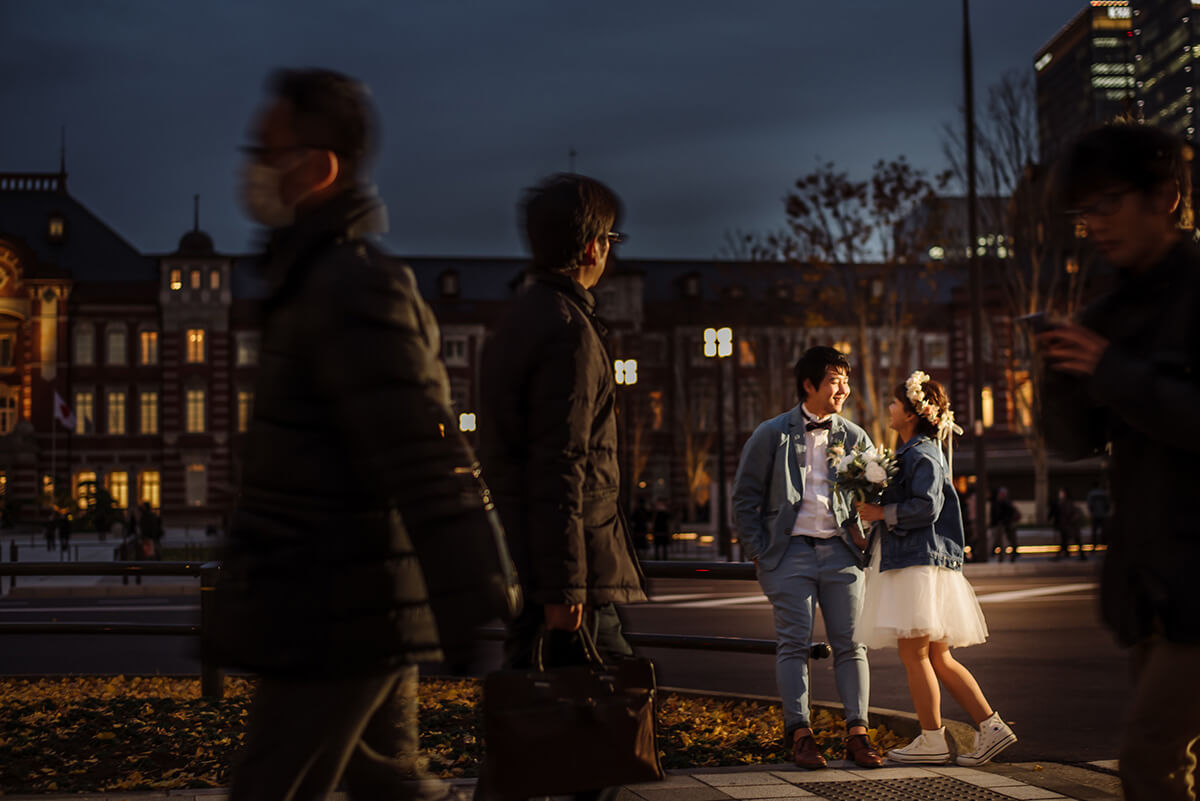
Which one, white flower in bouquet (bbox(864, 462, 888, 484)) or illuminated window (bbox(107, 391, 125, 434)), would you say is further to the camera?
illuminated window (bbox(107, 391, 125, 434))

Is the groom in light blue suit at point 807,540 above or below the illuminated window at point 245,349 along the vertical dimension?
below

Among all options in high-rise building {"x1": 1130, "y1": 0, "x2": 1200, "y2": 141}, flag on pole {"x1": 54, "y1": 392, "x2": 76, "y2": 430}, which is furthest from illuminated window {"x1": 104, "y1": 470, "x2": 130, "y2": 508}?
high-rise building {"x1": 1130, "y1": 0, "x2": 1200, "y2": 141}

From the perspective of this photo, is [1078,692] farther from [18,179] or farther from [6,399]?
[18,179]

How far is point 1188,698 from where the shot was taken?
8.67ft

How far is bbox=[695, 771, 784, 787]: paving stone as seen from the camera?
18.1 feet

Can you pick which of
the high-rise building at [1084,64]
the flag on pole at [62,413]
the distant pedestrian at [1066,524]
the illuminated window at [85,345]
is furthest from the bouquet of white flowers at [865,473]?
the illuminated window at [85,345]

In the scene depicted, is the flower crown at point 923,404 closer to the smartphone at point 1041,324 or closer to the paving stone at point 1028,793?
the paving stone at point 1028,793

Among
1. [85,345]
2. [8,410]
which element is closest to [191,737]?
[85,345]

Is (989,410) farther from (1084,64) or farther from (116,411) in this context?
(116,411)

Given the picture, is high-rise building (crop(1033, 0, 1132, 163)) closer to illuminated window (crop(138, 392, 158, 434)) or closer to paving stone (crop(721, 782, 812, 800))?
paving stone (crop(721, 782, 812, 800))

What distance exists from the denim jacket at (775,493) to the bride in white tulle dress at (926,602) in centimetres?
19

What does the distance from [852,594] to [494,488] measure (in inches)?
117

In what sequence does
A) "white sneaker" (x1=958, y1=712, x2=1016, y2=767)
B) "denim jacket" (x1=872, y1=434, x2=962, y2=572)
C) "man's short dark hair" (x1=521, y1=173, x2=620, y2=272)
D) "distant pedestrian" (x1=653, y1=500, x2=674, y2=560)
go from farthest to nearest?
1. "distant pedestrian" (x1=653, y1=500, x2=674, y2=560)
2. "denim jacket" (x1=872, y1=434, x2=962, y2=572)
3. "white sneaker" (x1=958, y1=712, x2=1016, y2=767)
4. "man's short dark hair" (x1=521, y1=173, x2=620, y2=272)

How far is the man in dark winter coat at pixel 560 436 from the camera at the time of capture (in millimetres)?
3457
